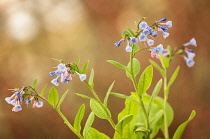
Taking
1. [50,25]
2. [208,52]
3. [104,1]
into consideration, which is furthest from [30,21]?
[208,52]

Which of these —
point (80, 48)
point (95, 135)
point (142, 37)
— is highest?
point (80, 48)

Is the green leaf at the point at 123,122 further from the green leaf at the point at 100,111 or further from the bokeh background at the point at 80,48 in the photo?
the bokeh background at the point at 80,48

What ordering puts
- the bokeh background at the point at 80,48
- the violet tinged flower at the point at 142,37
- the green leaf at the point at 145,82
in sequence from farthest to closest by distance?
the bokeh background at the point at 80,48, the green leaf at the point at 145,82, the violet tinged flower at the point at 142,37

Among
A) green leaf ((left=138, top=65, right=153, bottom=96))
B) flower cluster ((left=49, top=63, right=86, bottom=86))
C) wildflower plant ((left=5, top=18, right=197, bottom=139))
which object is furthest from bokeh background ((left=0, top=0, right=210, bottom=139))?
flower cluster ((left=49, top=63, right=86, bottom=86))

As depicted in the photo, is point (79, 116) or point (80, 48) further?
point (80, 48)

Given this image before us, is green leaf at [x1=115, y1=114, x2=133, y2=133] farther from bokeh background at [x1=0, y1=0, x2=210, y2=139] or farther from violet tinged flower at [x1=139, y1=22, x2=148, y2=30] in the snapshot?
bokeh background at [x1=0, y1=0, x2=210, y2=139]

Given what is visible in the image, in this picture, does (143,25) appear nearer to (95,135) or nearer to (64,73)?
(64,73)

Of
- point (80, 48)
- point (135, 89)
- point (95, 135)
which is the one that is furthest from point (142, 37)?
point (80, 48)

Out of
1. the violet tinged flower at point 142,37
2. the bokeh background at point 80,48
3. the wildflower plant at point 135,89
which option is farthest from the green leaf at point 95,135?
the bokeh background at point 80,48
